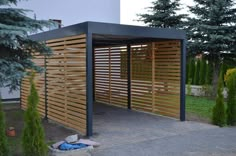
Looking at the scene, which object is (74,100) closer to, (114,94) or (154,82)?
(154,82)

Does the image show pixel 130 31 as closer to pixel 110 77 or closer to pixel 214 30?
pixel 110 77

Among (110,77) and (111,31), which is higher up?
(111,31)

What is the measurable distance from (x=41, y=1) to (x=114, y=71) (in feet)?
16.6

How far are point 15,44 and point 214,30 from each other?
9909 millimetres

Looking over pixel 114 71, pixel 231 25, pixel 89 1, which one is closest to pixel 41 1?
pixel 89 1

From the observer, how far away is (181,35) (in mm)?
8680

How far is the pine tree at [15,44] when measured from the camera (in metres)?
5.83

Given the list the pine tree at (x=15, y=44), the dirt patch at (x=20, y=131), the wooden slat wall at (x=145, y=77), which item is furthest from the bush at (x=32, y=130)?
the wooden slat wall at (x=145, y=77)

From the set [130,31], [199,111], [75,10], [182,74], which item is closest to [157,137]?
[182,74]

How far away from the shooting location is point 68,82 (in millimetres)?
7934

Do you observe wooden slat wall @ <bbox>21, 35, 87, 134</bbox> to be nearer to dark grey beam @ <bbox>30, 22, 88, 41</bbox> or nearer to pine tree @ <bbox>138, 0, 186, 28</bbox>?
dark grey beam @ <bbox>30, 22, 88, 41</bbox>

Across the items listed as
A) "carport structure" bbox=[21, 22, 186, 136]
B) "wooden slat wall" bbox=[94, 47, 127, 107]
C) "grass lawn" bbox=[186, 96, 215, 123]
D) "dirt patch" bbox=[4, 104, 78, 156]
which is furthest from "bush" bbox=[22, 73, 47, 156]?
"wooden slat wall" bbox=[94, 47, 127, 107]

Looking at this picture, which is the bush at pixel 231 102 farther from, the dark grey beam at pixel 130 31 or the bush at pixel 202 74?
the bush at pixel 202 74

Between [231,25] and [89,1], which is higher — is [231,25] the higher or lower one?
the lower one
